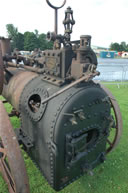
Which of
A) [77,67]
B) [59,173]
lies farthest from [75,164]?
[77,67]

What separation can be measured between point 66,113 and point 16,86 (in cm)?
191

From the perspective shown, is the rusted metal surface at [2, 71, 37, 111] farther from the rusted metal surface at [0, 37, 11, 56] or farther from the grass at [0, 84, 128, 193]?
the rusted metal surface at [0, 37, 11, 56]

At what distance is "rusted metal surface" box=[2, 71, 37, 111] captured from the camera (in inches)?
129

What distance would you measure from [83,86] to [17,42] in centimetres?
5978

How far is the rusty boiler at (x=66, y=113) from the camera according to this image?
212 cm

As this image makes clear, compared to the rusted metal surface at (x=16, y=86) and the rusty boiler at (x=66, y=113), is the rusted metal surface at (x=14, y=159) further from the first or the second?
the rusted metal surface at (x=16, y=86)

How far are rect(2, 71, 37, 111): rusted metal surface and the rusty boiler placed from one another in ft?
0.93

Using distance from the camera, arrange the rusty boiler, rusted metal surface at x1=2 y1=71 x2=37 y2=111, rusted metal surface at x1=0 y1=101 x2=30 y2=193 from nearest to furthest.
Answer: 1. rusted metal surface at x1=0 y1=101 x2=30 y2=193
2. the rusty boiler
3. rusted metal surface at x1=2 y1=71 x2=37 y2=111

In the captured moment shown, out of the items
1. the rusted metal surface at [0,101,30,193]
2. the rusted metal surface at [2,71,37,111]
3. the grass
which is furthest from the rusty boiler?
the grass

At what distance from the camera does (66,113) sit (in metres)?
2.05

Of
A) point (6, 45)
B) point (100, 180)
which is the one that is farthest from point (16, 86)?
point (100, 180)

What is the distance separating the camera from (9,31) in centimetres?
6569

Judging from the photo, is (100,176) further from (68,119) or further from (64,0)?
(64,0)

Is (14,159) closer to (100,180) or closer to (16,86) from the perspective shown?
(16,86)
